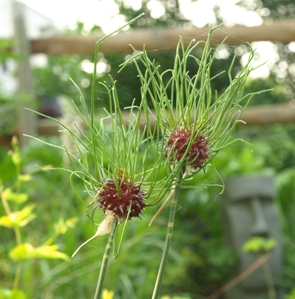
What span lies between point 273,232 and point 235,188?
0.21 metres

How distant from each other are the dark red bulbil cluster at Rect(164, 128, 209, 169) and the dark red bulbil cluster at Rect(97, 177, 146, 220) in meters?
0.01

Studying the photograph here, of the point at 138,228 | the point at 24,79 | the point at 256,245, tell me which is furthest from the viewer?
the point at 24,79

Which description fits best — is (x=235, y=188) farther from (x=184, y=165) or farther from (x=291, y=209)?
(x=184, y=165)

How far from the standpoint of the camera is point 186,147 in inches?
5.6

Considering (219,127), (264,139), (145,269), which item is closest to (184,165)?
(219,127)

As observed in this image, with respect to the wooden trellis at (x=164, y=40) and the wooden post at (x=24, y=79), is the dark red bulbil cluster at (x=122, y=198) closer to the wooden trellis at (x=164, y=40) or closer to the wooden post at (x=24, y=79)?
the wooden trellis at (x=164, y=40)

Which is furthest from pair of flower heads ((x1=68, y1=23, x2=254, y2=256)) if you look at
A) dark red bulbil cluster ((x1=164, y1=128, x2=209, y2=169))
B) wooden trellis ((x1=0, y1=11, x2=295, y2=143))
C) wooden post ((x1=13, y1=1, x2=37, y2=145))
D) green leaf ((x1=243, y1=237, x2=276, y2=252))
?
wooden post ((x1=13, y1=1, x2=37, y2=145))

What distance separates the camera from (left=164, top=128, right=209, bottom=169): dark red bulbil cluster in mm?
141

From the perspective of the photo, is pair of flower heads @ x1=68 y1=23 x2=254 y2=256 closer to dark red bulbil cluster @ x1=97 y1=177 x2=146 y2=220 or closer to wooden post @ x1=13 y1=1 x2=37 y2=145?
dark red bulbil cluster @ x1=97 y1=177 x2=146 y2=220

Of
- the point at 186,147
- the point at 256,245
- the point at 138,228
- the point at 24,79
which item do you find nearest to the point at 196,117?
the point at 186,147

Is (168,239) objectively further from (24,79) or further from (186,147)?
(24,79)

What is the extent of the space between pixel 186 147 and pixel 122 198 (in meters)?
0.02

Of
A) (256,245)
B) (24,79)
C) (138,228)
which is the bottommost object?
(138,228)

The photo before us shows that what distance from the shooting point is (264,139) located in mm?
3320
